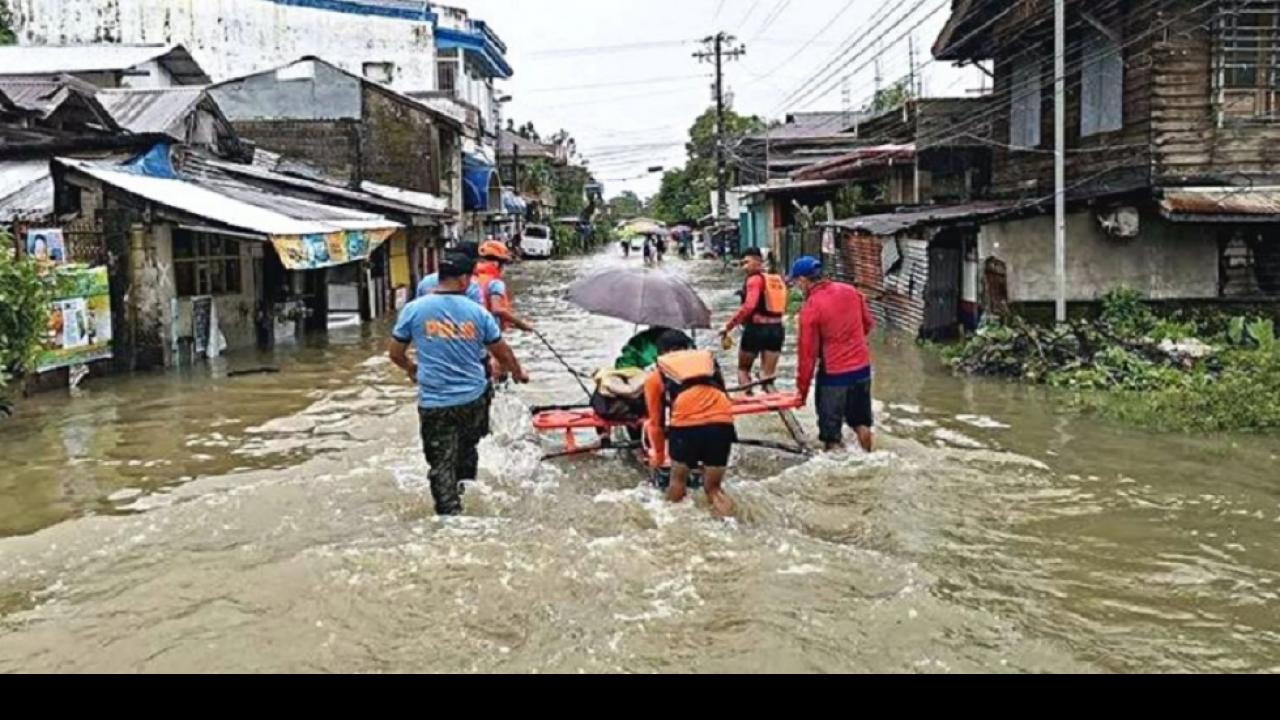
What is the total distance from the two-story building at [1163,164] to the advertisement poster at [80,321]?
12.4 m

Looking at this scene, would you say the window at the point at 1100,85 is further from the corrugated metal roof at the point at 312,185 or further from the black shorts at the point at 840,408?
the corrugated metal roof at the point at 312,185

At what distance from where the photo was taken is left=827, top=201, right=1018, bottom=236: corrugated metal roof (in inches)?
679

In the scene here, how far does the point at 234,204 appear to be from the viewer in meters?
17.0

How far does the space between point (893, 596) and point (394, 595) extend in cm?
270

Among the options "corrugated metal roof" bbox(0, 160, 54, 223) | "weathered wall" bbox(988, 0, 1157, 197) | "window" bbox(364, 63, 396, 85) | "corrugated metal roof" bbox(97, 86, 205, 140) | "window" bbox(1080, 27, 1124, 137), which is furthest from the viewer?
"window" bbox(364, 63, 396, 85)

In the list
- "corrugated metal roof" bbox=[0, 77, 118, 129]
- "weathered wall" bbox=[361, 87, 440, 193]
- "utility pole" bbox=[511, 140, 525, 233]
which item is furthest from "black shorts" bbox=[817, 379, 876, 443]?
"utility pole" bbox=[511, 140, 525, 233]

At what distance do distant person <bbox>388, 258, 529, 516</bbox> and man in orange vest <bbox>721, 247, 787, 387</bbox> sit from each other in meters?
4.33

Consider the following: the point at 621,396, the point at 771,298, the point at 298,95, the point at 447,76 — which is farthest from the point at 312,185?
the point at 447,76

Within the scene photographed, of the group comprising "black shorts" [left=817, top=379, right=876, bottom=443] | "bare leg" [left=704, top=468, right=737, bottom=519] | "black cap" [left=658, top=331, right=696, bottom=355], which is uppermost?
"black cap" [left=658, top=331, right=696, bottom=355]

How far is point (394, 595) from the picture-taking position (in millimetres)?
6109

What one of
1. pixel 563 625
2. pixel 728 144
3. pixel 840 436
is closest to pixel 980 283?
pixel 840 436

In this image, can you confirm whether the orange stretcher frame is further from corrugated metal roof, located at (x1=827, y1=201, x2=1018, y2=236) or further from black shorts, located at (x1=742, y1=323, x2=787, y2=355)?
corrugated metal roof, located at (x1=827, y1=201, x2=1018, y2=236)

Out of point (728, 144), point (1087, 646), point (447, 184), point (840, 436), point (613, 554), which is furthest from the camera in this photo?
point (728, 144)
